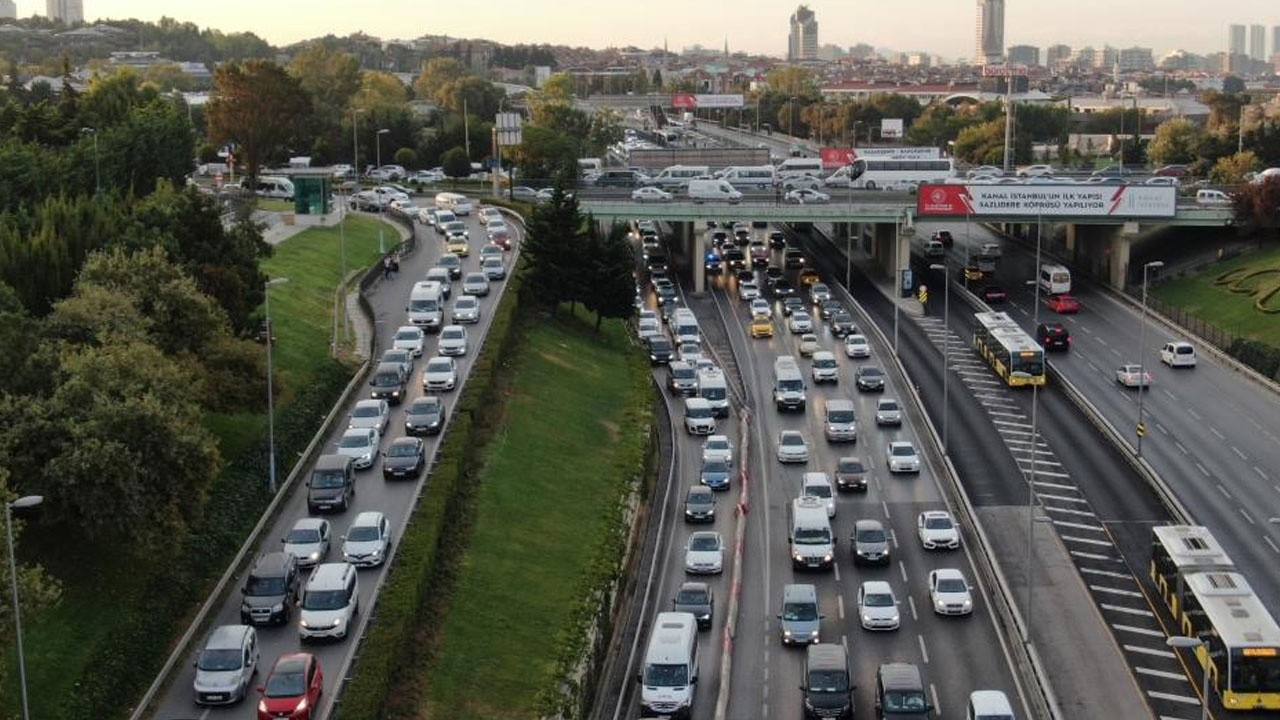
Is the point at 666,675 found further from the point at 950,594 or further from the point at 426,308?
the point at 426,308

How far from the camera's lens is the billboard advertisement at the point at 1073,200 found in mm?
96625

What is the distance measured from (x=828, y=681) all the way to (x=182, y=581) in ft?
54.7

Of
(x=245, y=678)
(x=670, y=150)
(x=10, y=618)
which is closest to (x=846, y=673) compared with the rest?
(x=245, y=678)

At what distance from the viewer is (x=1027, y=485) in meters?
60.1

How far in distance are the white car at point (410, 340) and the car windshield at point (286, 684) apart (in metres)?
31.9

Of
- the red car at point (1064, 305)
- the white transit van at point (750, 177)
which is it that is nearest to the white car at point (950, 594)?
the red car at point (1064, 305)

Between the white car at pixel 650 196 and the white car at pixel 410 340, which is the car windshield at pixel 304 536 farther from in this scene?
the white car at pixel 650 196

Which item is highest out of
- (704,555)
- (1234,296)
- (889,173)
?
(889,173)

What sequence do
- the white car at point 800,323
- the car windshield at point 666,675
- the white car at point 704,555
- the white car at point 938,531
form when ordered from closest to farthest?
1. the car windshield at point 666,675
2. the white car at point 704,555
3. the white car at point 938,531
4. the white car at point 800,323

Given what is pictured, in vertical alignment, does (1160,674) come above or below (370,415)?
below

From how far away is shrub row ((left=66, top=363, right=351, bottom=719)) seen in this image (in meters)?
36.6

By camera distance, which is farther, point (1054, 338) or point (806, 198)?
point (806, 198)

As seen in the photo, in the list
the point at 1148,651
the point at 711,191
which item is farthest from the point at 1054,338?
the point at 1148,651

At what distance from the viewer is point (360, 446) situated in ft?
179
